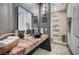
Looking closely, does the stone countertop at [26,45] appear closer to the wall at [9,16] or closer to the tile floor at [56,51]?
the tile floor at [56,51]

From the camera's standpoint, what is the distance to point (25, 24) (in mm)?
1788

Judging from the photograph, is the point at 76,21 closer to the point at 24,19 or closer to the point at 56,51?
the point at 56,51

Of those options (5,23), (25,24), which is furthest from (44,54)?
(5,23)

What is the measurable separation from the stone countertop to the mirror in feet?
0.54

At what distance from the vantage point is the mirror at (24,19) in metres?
1.77

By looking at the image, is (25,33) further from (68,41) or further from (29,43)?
(68,41)

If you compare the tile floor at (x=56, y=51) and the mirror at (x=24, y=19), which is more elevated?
the mirror at (x=24, y=19)

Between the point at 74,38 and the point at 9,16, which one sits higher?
the point at 9,16

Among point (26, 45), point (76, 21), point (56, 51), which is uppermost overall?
point (76, 21)

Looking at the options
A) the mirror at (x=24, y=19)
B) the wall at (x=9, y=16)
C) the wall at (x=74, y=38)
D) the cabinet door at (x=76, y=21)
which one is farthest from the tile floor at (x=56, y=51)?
the wall at (x=9, y=16)

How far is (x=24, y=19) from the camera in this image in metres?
1.78

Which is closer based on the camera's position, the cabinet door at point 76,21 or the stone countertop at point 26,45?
the stone countertop at point 26,45

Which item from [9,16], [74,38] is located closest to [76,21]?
[74,38]
